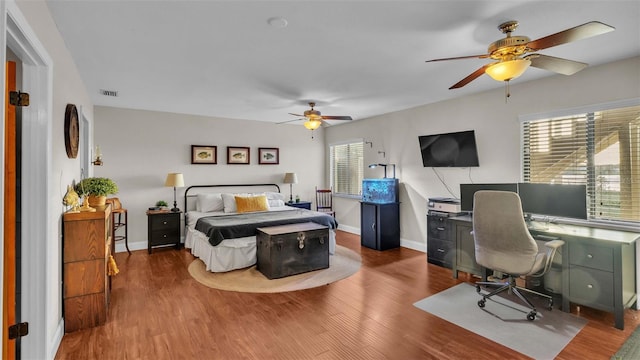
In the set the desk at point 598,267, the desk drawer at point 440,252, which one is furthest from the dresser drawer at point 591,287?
the desk drawer at point 440,252

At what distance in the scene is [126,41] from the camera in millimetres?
2727

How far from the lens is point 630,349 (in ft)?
7.97

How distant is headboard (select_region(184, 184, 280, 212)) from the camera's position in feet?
19.5

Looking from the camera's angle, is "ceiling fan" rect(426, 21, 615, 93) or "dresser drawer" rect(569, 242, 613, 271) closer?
"ceiling fan" rect(426, 21, 615, 93)

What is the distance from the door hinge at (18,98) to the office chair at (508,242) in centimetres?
372

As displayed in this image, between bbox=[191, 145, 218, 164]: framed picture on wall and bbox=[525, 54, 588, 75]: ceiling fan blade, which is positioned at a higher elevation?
bbox=[525, 54, 588, 75]: ceiling fan blade

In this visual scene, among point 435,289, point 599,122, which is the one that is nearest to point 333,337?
point 435,289

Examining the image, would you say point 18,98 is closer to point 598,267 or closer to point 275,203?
point 275,203

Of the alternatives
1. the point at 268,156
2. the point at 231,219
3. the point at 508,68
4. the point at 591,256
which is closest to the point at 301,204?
the point at 268,156

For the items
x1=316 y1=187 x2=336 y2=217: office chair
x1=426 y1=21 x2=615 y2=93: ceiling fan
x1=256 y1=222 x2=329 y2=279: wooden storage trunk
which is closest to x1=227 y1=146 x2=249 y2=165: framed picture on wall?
x1=316 y1=187 x2=336 y2=217: office chair

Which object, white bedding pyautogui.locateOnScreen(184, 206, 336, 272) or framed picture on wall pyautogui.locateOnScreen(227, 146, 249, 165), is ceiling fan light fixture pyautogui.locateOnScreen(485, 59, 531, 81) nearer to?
white bedding pyautogui.locateOnScreen(184, 206, 336, 272)

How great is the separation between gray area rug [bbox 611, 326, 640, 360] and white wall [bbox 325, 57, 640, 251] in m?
2.03

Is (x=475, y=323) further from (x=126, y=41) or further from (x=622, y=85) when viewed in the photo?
(x=126, y=41)

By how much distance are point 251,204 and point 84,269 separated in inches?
124
